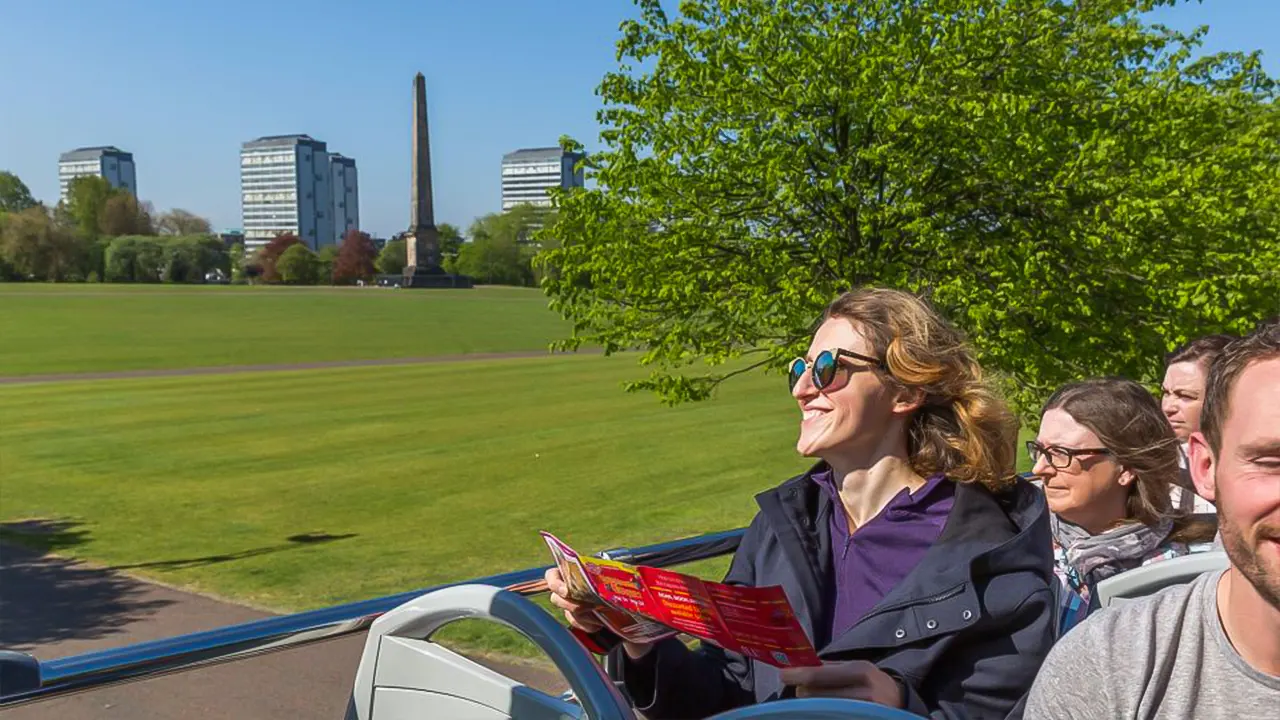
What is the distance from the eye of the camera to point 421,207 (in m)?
84.8

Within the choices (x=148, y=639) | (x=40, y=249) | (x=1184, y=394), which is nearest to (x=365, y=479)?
(x=148, y=639)

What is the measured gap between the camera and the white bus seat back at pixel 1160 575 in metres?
1.90

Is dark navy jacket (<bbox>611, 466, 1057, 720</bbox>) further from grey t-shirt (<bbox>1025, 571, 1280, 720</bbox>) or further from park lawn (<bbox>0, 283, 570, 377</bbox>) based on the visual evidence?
park lawn (<bbox>0, 283, 570, 377</bbox>)

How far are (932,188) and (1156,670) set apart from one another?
9.54 meters

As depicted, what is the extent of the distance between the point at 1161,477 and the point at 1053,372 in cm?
763

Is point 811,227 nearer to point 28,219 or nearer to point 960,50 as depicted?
point 960,50

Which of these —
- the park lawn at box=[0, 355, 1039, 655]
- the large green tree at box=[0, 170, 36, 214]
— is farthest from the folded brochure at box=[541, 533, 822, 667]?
→ the large green tree at box=[0, 170, 36, 214]

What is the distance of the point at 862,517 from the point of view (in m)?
2.38

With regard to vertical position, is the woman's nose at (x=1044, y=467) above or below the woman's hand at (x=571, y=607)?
above

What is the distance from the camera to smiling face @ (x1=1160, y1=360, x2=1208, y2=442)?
3959mm

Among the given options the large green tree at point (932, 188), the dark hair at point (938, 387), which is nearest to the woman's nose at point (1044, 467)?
the dark hair at point (938, 387)

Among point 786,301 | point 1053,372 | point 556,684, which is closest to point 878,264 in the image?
point 786,301

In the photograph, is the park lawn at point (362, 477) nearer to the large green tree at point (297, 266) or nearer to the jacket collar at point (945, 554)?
the jacket collar at point (945, 554)

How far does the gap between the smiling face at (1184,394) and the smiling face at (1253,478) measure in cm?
283
